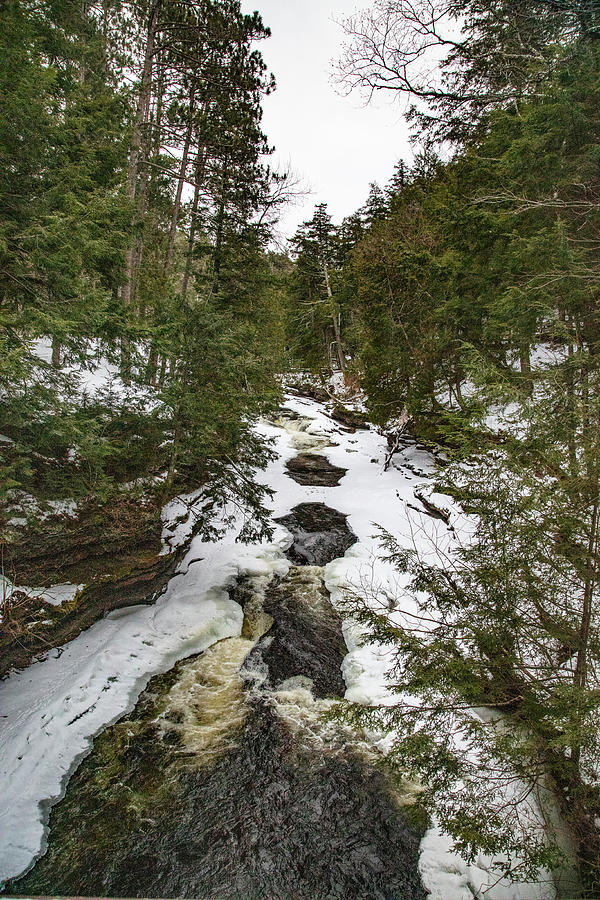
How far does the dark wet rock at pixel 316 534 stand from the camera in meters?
9.70

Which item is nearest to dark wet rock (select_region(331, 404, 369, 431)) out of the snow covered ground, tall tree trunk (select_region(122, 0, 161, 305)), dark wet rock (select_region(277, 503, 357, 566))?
the snow covered ground

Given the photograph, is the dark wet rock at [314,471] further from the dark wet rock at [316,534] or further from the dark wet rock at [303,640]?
the dark wet rock at [303,640]

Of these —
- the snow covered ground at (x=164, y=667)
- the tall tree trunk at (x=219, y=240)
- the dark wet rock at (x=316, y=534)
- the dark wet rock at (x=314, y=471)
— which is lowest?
the snow covered ground at (x=164, y=667)

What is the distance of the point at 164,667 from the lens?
633 cm

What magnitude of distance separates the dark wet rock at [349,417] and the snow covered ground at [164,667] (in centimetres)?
765

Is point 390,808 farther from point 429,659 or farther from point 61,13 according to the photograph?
point 61,13

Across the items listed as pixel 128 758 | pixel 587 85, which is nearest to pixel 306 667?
pixel 128 758

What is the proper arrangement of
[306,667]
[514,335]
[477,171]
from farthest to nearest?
[477,171], [514,335], [306,667]

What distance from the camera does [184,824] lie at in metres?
4.23

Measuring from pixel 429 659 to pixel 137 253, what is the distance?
17.6 m

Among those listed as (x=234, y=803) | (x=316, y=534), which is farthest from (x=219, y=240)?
(x=234, y=803)

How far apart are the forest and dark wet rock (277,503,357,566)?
18 centimetres

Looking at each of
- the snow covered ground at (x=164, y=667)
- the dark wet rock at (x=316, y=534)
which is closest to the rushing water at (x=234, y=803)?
the snow covered ground at (x=164, y=667)

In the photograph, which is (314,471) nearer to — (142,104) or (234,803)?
(234,803)
